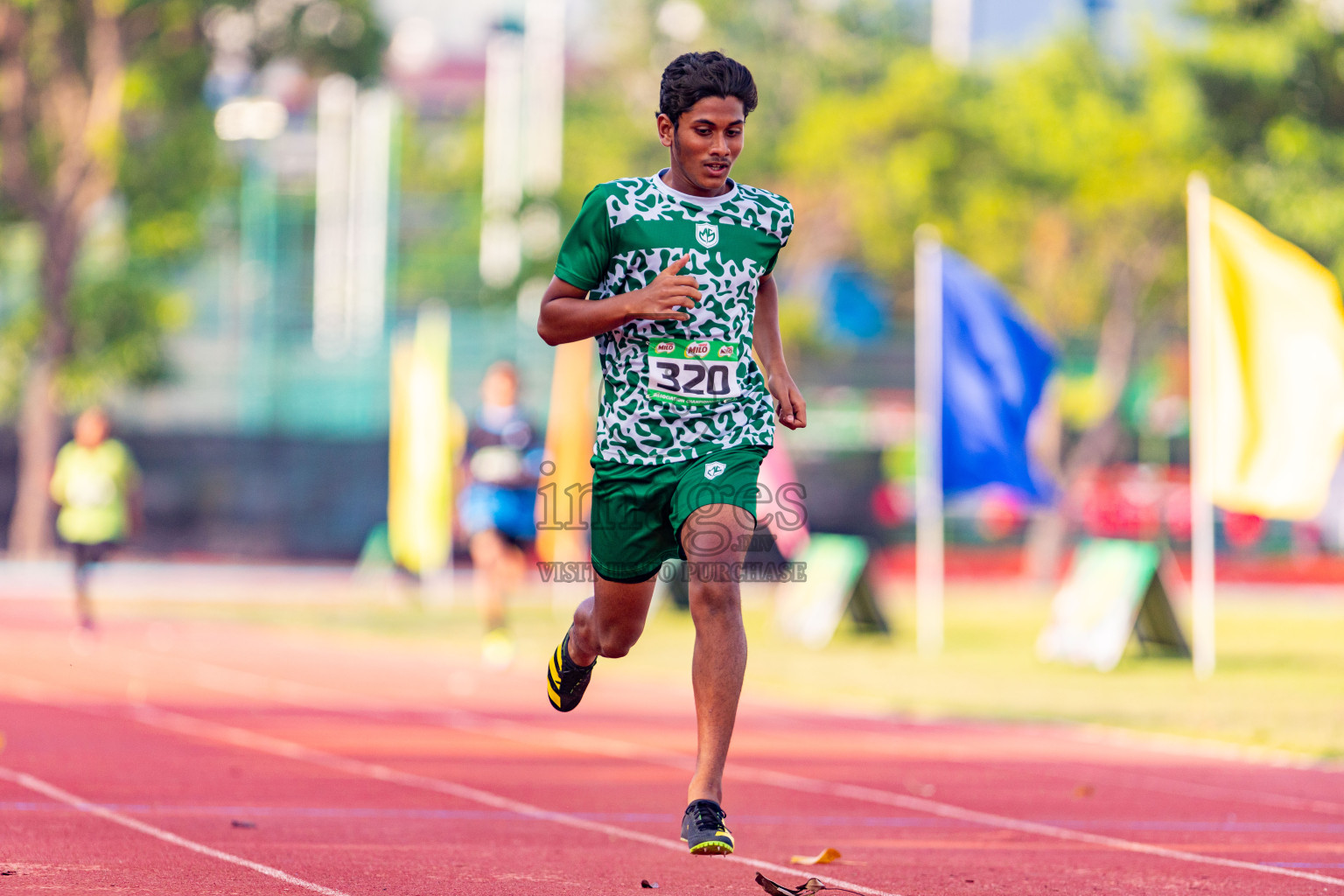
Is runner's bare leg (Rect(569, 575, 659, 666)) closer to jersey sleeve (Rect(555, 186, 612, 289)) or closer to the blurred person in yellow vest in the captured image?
jersey sleeve (Rect(555, 186, 612, 289))

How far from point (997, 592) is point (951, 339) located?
12.6 m

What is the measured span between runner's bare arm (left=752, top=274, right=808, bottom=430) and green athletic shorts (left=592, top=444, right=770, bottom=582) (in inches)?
8.7

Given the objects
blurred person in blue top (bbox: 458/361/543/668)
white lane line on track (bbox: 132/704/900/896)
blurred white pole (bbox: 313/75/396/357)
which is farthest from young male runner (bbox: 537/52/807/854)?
blurred white pole (bbox: 313/75/396/357)

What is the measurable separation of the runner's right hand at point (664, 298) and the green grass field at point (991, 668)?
5565 mm

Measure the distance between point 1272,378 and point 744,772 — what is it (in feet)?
22.1

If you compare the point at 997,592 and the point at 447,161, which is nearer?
the point at 997,592

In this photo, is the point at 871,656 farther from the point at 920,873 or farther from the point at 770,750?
the point at 920,873

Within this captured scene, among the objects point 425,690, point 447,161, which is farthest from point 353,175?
point 425,690

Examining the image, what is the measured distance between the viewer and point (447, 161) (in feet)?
232

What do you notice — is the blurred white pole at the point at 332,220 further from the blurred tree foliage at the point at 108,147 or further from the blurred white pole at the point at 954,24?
the blurred white pole at the point at 954,24

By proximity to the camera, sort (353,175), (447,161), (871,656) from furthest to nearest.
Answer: (447,161) → (353,175) → (871,656)

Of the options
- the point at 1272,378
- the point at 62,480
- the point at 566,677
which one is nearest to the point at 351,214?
the point at 62,480

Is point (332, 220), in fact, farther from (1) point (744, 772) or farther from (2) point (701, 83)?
(2) point (701, 83)

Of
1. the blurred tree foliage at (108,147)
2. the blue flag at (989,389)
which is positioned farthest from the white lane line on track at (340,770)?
the blurred tree foliage at (108,147)
